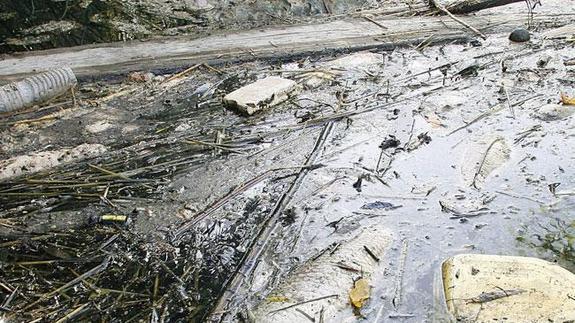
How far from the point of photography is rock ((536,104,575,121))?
4.61 meters

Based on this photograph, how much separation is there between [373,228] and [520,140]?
1728 mm

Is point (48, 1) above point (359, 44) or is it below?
above

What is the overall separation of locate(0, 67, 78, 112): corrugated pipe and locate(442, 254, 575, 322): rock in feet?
13.6

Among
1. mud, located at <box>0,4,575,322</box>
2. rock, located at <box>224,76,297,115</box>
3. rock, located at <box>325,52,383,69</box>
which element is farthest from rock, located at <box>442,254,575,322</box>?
rock, located at <box>325,52,383,69</box>

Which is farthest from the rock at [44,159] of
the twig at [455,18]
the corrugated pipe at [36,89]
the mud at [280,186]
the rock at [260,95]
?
the twig at [455,18]

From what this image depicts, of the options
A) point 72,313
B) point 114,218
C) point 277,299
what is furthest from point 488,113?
point 72,313

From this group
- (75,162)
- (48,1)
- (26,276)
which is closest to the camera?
(26,276)

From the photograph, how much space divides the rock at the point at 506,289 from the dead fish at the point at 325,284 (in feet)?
1.55

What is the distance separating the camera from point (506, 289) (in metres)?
2.88

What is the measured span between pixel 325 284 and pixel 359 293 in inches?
7.6

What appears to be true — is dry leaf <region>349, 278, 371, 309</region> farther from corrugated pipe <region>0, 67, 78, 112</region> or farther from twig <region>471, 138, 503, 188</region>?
corrugated pipe <region>0, 67, 78, 112</region>

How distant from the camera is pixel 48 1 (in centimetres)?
766

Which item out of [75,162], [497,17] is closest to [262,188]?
[75,162]

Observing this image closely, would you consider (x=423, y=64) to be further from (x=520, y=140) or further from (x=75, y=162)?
(x=75, y=162)
